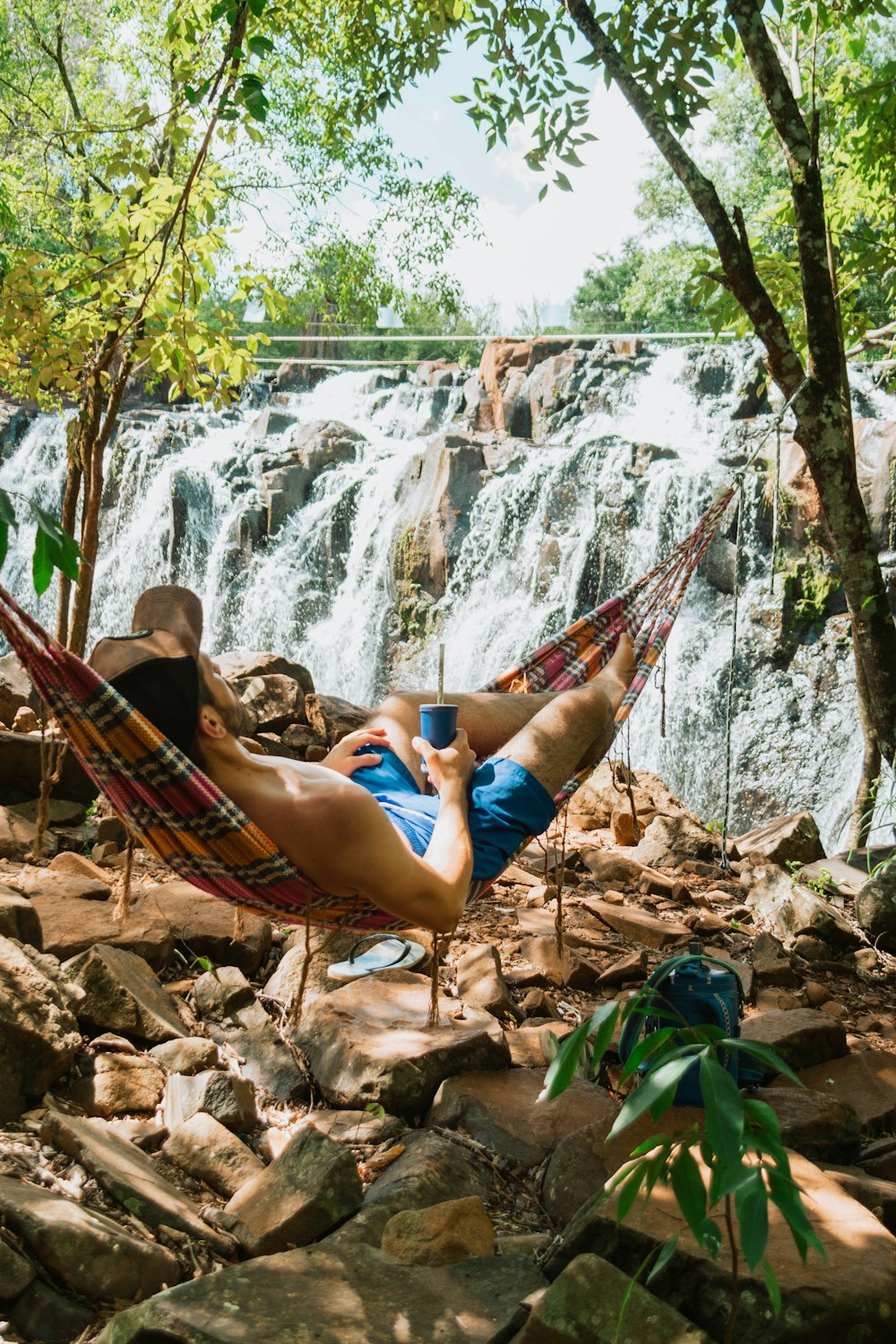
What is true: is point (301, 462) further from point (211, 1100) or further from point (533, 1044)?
point (211, 1100)

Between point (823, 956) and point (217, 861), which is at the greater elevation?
point (217, 861)

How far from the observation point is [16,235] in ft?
39.5

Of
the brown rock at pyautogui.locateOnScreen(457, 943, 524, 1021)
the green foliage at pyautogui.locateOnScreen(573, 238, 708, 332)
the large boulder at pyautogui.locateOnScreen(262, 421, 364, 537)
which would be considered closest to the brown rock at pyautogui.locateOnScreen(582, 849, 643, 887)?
the brown rock at pyautogui.locateOnScreen(457, 943, 524, 1021)

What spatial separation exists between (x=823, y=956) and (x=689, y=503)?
5323 millimetres

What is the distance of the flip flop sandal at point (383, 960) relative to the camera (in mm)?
1901

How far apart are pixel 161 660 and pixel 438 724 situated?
1.90ft

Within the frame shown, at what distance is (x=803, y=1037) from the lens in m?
2.19

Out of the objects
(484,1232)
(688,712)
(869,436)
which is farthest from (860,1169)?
(869,436)

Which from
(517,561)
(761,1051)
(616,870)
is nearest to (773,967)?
(616,870)

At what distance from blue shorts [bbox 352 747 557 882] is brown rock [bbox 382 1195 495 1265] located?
570 millimetres

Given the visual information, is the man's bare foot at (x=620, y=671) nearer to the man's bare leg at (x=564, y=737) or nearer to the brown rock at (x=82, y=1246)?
the man's bare leg at (x=564, y=737)

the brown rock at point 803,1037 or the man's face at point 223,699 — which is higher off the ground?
the man's face at point 223,699

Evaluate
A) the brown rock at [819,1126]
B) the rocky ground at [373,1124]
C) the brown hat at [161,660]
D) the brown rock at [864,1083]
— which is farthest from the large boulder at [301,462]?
the brown rock at [819,1126]

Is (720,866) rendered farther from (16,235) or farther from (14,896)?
(16,235)
